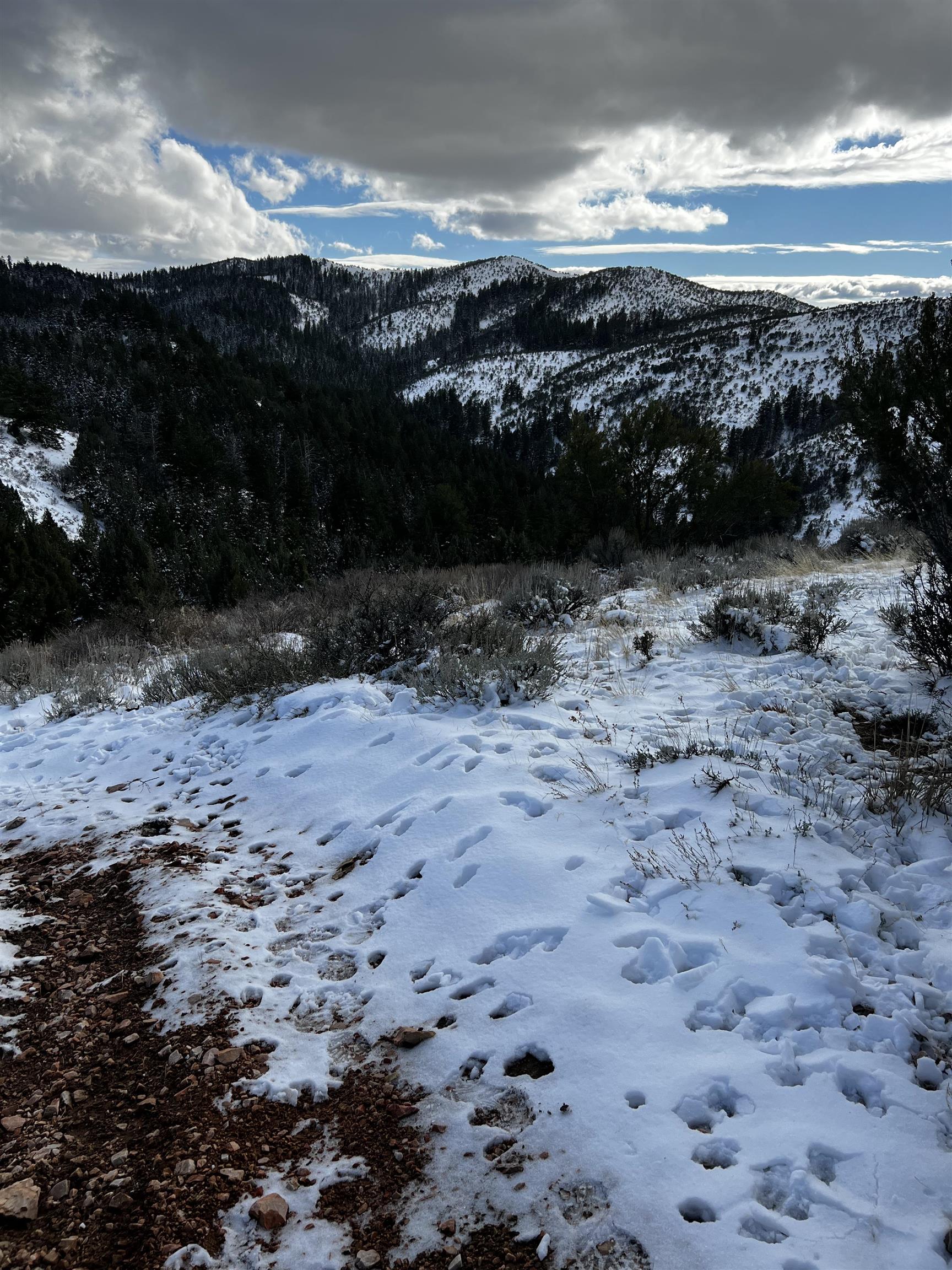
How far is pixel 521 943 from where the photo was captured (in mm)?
2838

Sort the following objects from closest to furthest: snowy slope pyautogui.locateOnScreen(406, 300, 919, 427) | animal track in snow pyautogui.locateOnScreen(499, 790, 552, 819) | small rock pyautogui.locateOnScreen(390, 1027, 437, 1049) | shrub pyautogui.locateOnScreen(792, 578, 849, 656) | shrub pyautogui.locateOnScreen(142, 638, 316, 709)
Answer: small rock pyautogui.locateOnScreen(390, 1027, 437, 1049)
animal track in snow pyautogui.locateOnScreen(499, 790, 552, 819)
shrub pyautogui.locateOnScreen(792, 578, 849, 656)
shrub pyautogui.locateOnScreen(142, 638, 316, 709)
snowy slope pyautogui.locateOnScreen(406, 300, 919, 427)

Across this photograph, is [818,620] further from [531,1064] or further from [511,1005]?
[531,1064]

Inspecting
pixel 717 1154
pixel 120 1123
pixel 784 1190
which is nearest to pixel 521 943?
pixel 717 1154

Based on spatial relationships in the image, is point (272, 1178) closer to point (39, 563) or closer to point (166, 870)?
point (166, 870)

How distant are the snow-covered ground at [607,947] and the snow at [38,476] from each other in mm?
50619

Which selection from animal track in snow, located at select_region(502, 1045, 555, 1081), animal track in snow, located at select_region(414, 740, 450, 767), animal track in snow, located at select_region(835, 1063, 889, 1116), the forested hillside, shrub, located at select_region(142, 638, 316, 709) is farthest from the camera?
the forested hillside

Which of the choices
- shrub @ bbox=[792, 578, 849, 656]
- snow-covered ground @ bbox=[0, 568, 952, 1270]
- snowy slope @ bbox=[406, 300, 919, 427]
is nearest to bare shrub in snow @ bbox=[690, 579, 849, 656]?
shrub @ bbox=[792, 578, 849, 656]

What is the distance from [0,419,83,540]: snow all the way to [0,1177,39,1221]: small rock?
172ft

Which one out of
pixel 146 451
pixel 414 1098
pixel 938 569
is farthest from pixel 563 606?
pixel 146 451

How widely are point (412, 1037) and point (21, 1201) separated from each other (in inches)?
49.5

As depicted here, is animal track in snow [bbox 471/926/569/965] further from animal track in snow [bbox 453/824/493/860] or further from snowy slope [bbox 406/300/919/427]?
snowy slope [bbox 406/300/919/427]

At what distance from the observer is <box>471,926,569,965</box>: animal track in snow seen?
2.79 meters

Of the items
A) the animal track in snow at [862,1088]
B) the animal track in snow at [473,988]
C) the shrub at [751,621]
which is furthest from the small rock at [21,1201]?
the shrub at [751,621]

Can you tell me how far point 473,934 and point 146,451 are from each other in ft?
231
